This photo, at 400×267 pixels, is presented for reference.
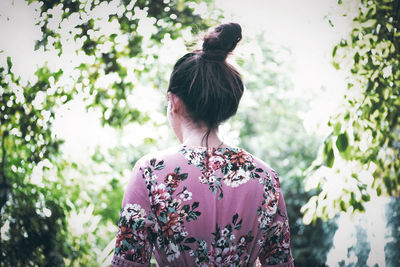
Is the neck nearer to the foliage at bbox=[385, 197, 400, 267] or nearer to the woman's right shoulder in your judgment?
the woman's right shoulder

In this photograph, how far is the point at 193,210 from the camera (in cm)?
93

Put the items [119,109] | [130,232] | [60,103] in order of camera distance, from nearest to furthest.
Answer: [130,232] < [60,103] < [119,109]

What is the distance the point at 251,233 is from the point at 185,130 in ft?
Result: 1.23

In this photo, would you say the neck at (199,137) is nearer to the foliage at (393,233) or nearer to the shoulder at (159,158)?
the shoulder at (159,158)

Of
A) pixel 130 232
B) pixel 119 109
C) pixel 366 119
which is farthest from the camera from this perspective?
pixel 119 109

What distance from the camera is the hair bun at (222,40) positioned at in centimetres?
103

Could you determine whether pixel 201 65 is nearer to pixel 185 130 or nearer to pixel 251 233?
pixel 185 130

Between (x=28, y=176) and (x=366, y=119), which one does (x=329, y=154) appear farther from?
(x=28, y=176)

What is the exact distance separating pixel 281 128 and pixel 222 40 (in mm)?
3193

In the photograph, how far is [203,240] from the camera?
939 millimetres

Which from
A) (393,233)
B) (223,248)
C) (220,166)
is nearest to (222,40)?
(220,166)

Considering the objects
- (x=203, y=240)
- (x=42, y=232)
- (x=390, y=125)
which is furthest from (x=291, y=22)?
(x=42, y=232)

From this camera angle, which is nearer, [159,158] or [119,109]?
[159,158]

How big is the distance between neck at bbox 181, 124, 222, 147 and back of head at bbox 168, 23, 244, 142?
0.08 ft
